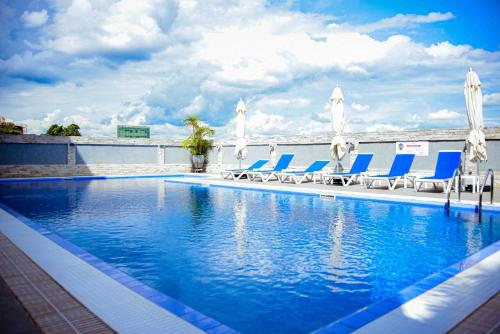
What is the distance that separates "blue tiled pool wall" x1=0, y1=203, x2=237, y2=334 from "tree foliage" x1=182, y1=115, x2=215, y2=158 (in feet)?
51.2

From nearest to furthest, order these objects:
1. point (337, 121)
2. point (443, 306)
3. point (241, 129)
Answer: point (443, 306)
point (337, 121)
point (241, 129)

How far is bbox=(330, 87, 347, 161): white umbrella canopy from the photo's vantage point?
40.2ft

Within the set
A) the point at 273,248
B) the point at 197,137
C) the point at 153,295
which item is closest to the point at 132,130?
the point at 197,137

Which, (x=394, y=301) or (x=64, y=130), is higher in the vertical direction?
(x=64, y=130)

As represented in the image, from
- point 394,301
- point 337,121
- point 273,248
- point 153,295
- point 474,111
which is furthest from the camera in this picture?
point 337,121

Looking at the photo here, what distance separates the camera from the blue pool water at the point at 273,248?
3.03 m

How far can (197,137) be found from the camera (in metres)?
20.2

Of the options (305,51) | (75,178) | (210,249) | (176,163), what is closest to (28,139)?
(75,178)

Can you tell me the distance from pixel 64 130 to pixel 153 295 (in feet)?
169

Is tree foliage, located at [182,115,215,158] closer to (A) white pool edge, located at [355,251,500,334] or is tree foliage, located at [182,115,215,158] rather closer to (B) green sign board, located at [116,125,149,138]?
(A) white pool edge, located at [355,251,500,334]

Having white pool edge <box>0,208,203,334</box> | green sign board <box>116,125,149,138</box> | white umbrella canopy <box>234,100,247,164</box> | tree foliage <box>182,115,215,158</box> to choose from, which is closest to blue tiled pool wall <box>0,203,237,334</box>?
white pool edge <box>0,208,203,334</box>

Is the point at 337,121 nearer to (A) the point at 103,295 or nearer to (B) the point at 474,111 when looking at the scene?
(B) the point at 474,111

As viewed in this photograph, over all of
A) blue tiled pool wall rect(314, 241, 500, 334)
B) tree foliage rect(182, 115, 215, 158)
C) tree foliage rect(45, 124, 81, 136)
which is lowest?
blue tiled pool wall rect(314, 241, 500, 334)

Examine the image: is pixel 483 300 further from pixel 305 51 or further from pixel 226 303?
pixel 305 51
